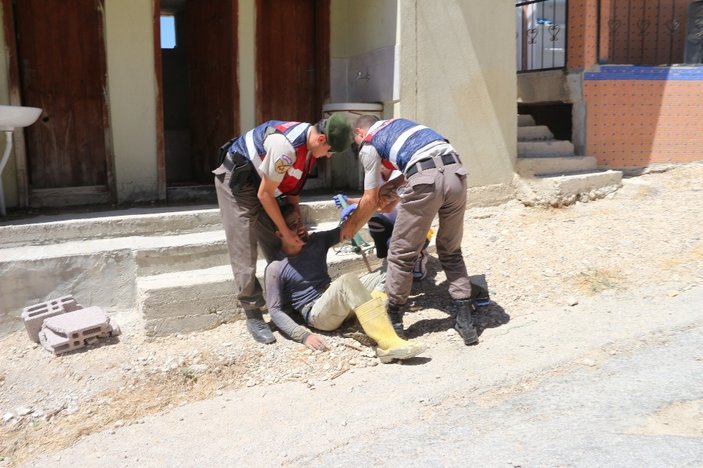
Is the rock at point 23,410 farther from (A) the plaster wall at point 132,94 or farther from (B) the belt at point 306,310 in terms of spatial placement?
(A) the plaster wall at point 132,94

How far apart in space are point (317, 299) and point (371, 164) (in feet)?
3.30

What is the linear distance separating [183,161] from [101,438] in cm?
545

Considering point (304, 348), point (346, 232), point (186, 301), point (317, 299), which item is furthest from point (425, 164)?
point (186, 301)

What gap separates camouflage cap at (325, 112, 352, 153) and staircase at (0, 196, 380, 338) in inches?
52.8

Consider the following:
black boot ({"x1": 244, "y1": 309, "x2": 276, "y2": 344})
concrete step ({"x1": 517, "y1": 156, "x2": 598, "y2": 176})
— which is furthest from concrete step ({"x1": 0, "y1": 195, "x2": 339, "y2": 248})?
concrete step ({"x1": 517, "y1": 156, "x2": 598, "y2": 176})

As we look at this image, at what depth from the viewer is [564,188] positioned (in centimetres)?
721

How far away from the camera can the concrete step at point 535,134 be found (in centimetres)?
835

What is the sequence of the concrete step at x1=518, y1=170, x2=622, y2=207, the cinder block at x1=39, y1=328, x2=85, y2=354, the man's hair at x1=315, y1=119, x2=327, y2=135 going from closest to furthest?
the man's hair at x1=315, y1=119, x2=327, y2=135
the cinder block at x1=39, y1=328, x2=85, y2=354
the concrete step at x1=518, y1=170, x2=622, y2=207

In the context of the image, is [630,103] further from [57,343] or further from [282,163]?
[57,343]

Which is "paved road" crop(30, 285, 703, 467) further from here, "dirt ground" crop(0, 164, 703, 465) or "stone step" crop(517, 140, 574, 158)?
"stone step" crop(517, 140, 574, 158)

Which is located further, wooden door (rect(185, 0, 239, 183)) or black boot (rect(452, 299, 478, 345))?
wooden door (rect(185, 0, 239, 183))

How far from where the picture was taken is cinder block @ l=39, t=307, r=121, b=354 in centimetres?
443

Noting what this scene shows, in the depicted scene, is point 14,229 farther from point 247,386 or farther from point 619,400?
point 619,400

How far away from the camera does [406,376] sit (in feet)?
13.3
